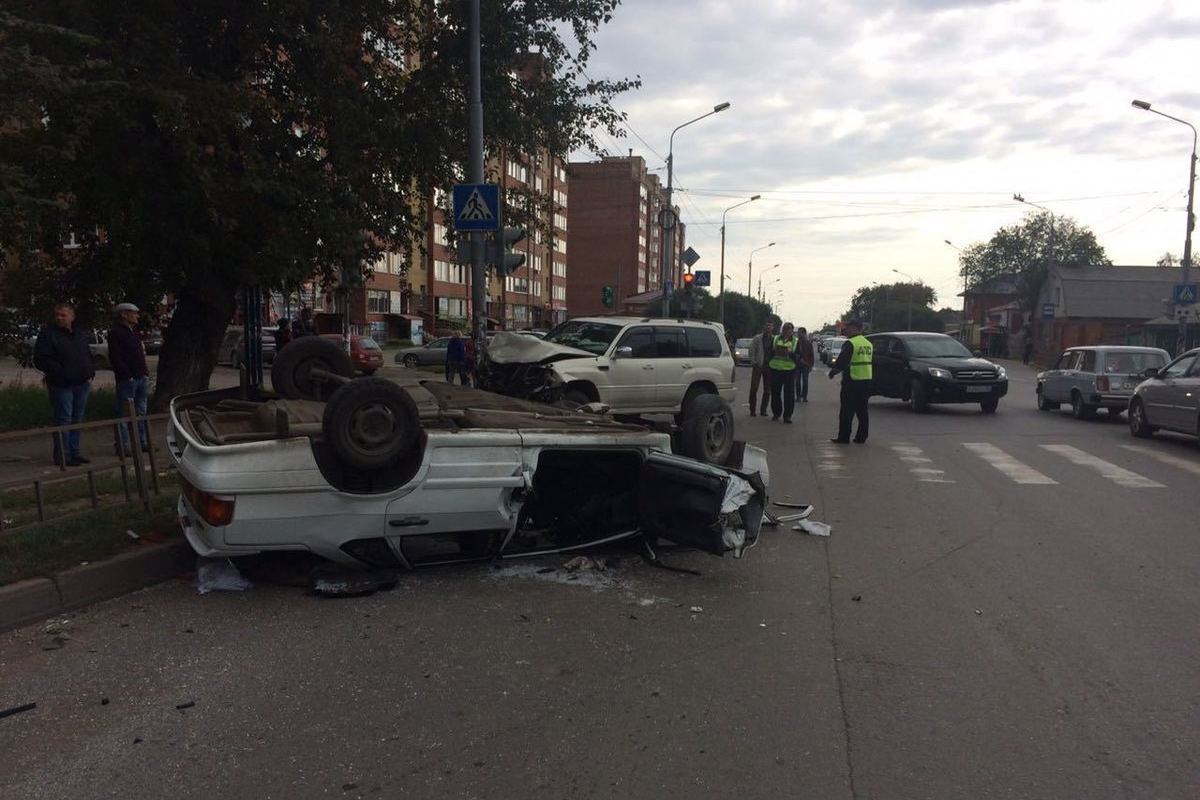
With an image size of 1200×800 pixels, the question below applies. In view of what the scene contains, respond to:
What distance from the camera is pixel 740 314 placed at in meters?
72.9

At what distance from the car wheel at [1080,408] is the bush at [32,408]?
16.6 meters

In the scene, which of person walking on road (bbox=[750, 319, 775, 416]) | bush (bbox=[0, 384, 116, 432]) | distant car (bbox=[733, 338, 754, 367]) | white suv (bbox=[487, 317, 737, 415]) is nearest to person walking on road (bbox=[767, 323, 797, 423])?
person walking on road (bbox=[750, 319, 775, 416])

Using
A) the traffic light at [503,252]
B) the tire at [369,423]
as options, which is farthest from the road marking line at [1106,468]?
the tire at [369,423]

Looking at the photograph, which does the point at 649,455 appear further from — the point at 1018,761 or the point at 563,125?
the point at 563,125

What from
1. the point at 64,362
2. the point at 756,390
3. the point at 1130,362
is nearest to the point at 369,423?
the point at 64,362

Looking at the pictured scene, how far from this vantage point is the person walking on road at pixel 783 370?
1609cm

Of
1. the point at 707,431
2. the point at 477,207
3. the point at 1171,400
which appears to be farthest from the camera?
the point at 1171,400

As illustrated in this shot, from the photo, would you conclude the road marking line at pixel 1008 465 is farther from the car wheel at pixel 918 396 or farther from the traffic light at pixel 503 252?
the traffic light at pixel 503 252

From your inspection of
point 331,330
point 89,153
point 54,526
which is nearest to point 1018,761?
point 54,526

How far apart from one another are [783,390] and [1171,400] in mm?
6197

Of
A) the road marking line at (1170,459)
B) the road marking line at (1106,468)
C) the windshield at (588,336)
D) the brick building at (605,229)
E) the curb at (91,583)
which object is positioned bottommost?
the road marking line at (1170,459)

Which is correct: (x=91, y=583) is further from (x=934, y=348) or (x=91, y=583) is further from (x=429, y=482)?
(x=934, y=348)

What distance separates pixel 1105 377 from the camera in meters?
17.0

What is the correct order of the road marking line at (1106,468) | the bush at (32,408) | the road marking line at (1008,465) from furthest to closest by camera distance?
the bush at (32,408)
the road marking line at (1008,465)
the road marking line at (1106,468)
